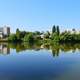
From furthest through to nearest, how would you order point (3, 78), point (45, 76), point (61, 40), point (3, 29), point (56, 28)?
point (3, 29)
point (56, 28)
point (61, 40)
point (45, 76)
point (3, 78)

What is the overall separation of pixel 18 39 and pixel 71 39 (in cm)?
1346

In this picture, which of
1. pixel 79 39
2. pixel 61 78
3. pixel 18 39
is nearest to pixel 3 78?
pixel 61 78

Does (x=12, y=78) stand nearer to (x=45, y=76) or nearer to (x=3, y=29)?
(x=45, y=76)

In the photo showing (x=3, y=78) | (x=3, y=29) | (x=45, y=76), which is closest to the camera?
(x=3, y=78)

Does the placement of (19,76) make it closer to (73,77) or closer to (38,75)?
(38,75)

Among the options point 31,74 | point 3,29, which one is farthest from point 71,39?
point 3,29

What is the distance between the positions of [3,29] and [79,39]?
49.7 meters

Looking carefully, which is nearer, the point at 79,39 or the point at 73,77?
the point at 73,77

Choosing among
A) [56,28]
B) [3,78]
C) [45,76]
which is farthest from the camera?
[56,28]

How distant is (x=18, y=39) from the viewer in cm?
5588

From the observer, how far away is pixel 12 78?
9.06 meters

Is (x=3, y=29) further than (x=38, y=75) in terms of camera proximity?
Yes

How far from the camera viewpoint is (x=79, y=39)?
50.6 metres

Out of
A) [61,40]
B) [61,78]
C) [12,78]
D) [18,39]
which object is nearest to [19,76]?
[12,78]
